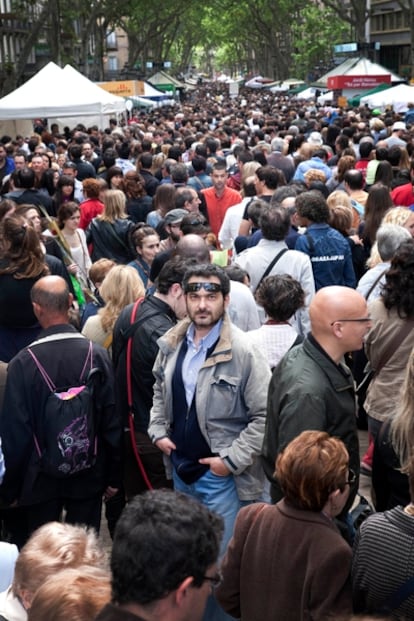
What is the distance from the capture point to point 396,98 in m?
26.0

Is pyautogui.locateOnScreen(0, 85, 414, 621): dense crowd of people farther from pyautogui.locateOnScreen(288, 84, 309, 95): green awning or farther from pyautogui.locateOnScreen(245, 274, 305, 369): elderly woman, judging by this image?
pyautogui.locateOnScreen(288, 84, 309, 95): green awning

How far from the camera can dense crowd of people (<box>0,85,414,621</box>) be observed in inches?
104

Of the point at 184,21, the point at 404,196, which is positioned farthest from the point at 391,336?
the point at 184,21

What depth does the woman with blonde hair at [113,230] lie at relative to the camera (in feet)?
28.2

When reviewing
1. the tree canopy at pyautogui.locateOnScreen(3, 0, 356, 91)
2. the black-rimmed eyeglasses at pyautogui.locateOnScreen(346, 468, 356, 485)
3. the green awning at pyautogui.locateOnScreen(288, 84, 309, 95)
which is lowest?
the black-rimmed eyeglasses at pyautogui.locateOnScreen(346, 468, 356, 485)

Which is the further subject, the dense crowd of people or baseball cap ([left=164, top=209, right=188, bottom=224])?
baseball cap ([left=164, top=209, right=188, bottom=224])

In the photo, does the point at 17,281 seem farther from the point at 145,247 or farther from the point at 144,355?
the point at 144,355

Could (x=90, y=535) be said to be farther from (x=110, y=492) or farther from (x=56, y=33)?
(x=56, y=33)

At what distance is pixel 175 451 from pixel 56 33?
3275 cm

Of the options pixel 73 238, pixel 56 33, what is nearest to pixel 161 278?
pixel 73 238

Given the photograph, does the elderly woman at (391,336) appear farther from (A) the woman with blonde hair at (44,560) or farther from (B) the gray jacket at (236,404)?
(A) the woman with blonde hair at (44,560)

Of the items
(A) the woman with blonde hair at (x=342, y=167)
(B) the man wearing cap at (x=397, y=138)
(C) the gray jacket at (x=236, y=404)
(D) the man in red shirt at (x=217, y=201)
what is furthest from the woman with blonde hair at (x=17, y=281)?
(B) the man wearing cap at (x=397, y=138)

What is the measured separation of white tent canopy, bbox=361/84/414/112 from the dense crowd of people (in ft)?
61.2

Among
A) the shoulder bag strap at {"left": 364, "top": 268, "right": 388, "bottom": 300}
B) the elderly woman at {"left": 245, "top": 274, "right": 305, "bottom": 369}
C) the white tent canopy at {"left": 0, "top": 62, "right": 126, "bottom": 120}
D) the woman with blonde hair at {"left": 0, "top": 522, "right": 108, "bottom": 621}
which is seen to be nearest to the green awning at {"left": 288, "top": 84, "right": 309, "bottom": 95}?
the white tent canopy at {"left": 0, "top": 62, "right": 126, "bottom": 120}
